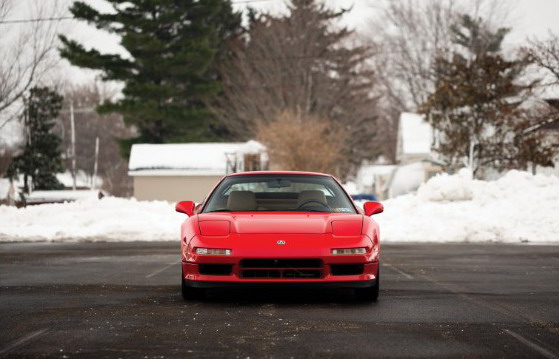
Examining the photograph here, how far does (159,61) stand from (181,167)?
753 cm

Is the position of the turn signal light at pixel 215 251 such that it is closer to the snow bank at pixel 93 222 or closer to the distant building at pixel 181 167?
the snow bank at pixel 93 222

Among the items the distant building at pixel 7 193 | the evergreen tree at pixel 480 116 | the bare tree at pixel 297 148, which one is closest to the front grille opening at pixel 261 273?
the evergreen tree at pixel 480 116

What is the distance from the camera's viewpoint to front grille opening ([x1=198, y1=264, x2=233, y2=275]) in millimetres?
8891

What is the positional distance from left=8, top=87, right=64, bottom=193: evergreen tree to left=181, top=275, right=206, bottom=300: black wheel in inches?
2377

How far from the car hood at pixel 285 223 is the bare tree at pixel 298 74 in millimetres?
55252

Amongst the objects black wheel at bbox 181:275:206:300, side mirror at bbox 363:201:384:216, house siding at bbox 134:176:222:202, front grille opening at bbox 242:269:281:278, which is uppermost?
side mirror at bbox 363:201:384:216

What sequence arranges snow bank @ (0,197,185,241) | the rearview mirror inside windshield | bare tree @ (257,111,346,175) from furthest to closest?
bare tree @ (257,111,346,175)
snow bank @ (0,197,185,241)
the rearview mirror inside windshield

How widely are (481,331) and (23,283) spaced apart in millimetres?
6529

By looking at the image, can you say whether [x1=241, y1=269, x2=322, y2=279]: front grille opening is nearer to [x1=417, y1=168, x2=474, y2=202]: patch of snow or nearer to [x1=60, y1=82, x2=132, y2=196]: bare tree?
[x1=417, y1=168, x2=474, y2=202]: patch of snow

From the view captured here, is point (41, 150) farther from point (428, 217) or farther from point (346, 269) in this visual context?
point (346, 269)

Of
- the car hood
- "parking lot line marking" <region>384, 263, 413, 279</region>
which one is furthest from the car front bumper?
"parking lot line marking" <region>384, 263, 413, 279</region>

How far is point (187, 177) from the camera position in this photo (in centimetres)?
5853

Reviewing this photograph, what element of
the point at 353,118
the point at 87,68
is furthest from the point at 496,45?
the point at 87,68

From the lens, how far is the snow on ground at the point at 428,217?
24.0m
